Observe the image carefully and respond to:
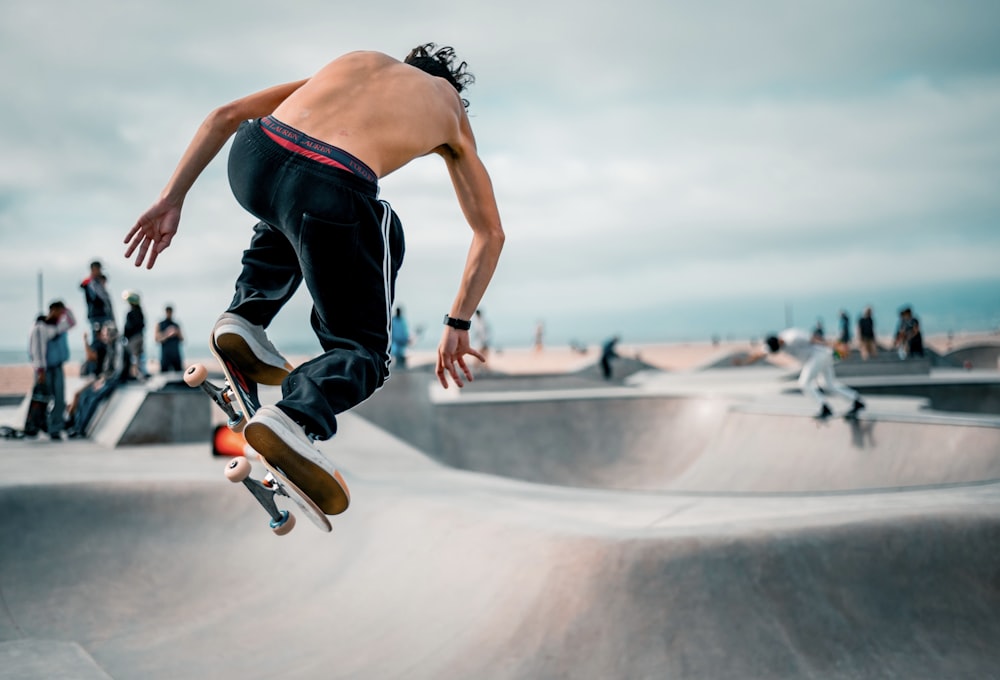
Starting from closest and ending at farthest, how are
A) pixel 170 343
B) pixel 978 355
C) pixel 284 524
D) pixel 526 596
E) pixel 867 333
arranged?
pixel 284 524, pixel 526 596, pixel 170 343, pixel 867 333, pixel 978 355

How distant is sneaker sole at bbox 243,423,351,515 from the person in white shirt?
25.2 ft

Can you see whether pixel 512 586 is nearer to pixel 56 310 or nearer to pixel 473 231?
pixel 473 231

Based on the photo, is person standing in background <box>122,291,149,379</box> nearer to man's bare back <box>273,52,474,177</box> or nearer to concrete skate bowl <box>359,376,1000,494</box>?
concrete skate bowl <box>359,376,1000,494</box>

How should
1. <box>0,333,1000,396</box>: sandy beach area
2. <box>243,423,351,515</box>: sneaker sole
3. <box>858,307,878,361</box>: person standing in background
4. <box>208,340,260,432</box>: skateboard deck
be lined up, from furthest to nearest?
1. <box>0,333,1000,396</box>: sandy beach area
2. <box>858,307,878,361</box>: person standing in background
3. <box>208,340,260,432</box>: skateboard deck
4. <box>243,423,351,515</box>: sneaker sole

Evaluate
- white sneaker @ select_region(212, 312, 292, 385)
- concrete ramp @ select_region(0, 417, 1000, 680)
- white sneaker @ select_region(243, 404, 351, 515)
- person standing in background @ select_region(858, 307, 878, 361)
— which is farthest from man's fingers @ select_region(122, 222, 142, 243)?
person standing in background @ select_region(858, 307, 878, 361)

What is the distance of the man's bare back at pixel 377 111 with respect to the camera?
2.23 meters

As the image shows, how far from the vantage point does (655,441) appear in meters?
11.5

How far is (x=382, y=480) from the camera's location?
6.25m

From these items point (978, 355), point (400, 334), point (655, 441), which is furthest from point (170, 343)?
point (978, 355)

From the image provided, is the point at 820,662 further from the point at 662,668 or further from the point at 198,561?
the point at 198,561

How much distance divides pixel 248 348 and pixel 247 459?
35 centimetres

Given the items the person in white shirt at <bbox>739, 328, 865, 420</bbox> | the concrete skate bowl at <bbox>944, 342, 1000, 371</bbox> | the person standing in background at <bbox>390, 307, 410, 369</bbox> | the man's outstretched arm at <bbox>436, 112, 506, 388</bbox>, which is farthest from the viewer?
the concrete skate bowl at <bbox>944, 342, 1000, 371</bbox>

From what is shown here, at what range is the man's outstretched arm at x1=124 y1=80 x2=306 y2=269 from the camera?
236cm

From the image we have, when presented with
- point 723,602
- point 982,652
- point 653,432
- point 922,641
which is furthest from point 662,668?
point 653,432
